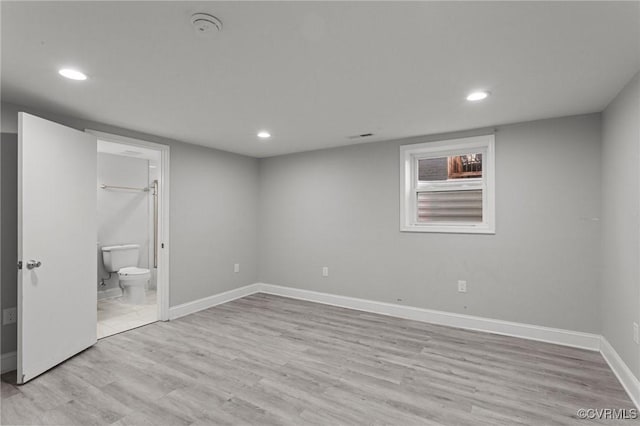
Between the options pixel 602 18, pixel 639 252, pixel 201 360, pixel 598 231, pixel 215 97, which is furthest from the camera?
pixel 598 231

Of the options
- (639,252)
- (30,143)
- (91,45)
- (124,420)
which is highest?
(91,45)

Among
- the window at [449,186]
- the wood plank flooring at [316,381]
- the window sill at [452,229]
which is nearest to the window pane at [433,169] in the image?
the window at [449,186]

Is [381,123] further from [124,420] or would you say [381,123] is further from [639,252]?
[124,420]

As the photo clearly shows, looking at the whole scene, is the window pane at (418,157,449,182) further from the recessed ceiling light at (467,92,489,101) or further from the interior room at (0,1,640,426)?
the recessed ceiling light at (467,92,489,101)

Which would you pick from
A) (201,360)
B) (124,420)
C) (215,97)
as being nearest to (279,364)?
(201,360)

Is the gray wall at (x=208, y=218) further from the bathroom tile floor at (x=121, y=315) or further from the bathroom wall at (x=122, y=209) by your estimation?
the bathroom wall at (x=122, y=209)

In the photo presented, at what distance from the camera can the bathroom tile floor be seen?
367 cm

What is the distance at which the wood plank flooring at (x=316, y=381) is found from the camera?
2.07m

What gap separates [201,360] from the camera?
2844 mm

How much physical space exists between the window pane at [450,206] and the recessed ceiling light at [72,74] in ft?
11.7

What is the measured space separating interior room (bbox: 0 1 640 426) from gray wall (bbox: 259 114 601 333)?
0.02 meters

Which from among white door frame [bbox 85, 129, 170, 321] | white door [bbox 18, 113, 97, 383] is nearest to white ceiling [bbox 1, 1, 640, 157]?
white door [bbox 18, 113, 97, 383]

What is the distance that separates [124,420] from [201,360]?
844mm

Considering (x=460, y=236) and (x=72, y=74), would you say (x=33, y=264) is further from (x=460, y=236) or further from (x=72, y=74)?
(x=460, y=236)
